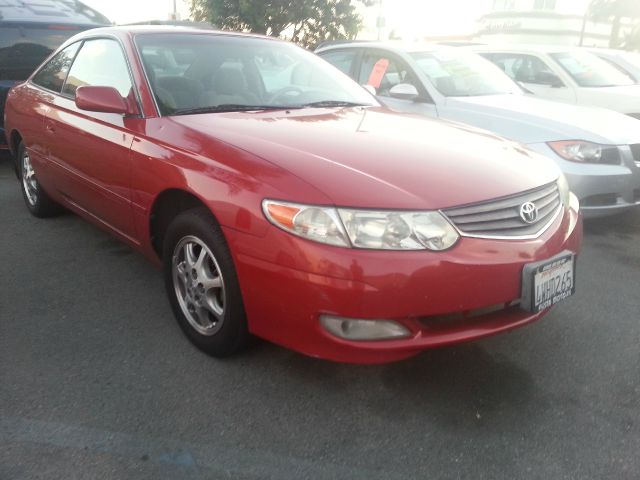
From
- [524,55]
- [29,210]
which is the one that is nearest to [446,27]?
[524,55]

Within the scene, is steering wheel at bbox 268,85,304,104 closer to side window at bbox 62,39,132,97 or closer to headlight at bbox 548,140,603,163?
side window at bbox 62,39,132,97

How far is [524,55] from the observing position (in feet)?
25.4

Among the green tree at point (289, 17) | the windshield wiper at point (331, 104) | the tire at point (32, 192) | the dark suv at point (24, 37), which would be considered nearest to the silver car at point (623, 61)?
the windshield wiper at point (331, 104)

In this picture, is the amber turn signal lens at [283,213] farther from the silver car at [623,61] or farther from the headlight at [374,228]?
the silver car at [623,61]

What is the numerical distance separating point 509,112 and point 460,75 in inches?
37.1

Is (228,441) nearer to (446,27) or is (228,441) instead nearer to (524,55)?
(524,55)

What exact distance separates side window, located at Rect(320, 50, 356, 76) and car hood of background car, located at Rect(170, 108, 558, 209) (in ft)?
10.6

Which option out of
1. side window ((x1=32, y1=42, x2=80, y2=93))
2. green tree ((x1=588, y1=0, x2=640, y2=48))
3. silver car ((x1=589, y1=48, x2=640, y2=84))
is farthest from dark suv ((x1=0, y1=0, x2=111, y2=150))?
green tree ((x1=588, y1=0, x2=640, y2=48))

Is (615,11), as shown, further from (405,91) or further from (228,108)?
(228,108)

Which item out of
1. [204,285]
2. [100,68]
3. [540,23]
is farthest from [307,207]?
[540,23]

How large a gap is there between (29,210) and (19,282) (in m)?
1.57

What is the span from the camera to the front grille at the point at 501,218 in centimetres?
220

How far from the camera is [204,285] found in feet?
8.61

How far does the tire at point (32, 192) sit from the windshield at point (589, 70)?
19.9ft
